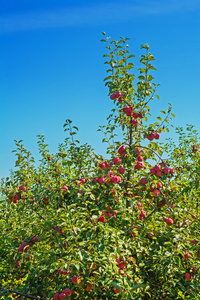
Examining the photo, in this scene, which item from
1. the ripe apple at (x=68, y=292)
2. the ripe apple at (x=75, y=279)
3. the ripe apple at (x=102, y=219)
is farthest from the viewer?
the ripe apple at (x=102, y=219)

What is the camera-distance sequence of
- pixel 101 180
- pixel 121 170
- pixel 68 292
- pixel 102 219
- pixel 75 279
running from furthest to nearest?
pixel 121 170 → pixel 101 180 → pixel 102 219 → pixel 68 292 → pixel 75 279

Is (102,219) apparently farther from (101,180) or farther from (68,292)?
(68,292)

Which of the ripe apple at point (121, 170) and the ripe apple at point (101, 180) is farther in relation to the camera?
the ripe apple at point (121, 170)

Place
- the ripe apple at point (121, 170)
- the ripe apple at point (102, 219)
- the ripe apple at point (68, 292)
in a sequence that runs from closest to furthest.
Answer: the ripe apple at point (68, 292) < the ripe apple at point (102, 219) < the ripe apple at point (121, 170)

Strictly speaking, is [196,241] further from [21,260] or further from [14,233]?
[14,233]

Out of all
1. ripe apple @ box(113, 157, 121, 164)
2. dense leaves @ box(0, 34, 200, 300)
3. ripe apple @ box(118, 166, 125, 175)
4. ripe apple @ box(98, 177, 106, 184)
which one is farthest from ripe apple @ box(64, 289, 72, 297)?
ripe apple @ box(113, 157, 121, 164)

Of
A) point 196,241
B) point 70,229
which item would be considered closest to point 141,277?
point 196,241

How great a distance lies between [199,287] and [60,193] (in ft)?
7.08

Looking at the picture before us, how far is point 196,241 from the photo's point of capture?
150 inches

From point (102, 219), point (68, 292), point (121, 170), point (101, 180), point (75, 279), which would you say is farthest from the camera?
point (121, 170)


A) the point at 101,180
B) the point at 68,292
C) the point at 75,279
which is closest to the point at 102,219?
the point at 101,180

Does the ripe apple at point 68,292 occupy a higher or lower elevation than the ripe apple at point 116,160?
lower

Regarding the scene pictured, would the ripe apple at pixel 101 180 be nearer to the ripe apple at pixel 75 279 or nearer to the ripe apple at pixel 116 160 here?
the ripe apple at pixel 116 160

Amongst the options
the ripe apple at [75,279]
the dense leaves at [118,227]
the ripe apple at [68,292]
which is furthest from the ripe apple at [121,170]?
the ripe apple at [68,292]
